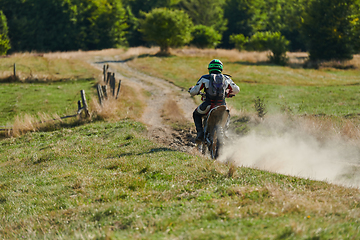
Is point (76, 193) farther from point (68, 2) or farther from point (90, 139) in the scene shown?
point (68, 2)

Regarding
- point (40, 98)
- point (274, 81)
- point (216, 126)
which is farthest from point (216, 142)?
point (274, 81)

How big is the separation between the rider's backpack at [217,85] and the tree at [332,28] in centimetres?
4502

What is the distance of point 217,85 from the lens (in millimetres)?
9125

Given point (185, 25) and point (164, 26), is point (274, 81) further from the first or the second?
Result: point (185, 25)

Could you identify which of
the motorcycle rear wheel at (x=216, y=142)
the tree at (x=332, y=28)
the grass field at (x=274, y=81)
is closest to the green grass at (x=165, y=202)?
the motorcycle rear wheel at (x=216, y=142)

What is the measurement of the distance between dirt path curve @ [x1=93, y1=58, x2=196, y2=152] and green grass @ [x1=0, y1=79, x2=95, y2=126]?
4.66 m

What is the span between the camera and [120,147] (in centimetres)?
1229

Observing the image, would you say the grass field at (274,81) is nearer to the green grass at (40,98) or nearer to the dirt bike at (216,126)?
the green grass at (40,98)

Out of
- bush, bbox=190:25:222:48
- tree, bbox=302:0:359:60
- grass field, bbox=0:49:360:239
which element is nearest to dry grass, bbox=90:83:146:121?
grass field, bbox=0:49:360:239

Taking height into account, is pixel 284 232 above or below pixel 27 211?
above

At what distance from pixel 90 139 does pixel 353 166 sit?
1027cm

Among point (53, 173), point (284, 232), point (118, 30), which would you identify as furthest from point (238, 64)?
point (118, 30)

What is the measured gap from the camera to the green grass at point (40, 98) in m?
23.0

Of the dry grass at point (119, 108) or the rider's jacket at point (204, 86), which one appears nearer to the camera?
the rider's jacket at point (204, 86)
